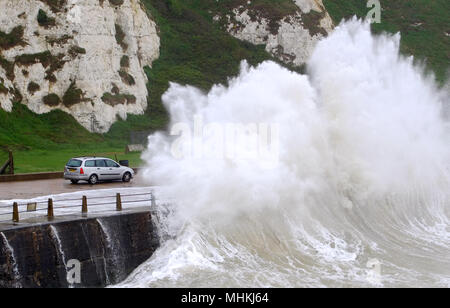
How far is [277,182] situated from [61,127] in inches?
1125

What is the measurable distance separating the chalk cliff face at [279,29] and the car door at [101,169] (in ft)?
147

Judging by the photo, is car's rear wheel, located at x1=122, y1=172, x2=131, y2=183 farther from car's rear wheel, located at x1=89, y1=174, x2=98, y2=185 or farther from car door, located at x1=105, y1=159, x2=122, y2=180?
car's rear wheel, located at x1=89, y1=174, x2=98, y2=185

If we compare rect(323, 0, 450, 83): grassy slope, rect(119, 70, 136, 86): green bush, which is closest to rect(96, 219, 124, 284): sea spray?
rect(119, 70, 136, 86): green bush

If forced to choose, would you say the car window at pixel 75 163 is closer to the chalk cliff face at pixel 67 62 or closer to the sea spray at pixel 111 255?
the sea spray at pixel 111 255

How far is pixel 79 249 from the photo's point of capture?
16.2 metres

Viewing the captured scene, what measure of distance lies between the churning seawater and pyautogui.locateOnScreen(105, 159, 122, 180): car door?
432 cm

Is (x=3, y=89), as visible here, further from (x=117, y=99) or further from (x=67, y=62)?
(x=117, y=99)

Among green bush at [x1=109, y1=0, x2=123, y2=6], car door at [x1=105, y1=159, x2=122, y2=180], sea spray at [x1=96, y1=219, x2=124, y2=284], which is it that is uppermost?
green bush at [x1=109, y1=0, x2=123, y2=6]

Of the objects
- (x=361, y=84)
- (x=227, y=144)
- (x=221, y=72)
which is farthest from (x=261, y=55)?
(x=227, y=144)

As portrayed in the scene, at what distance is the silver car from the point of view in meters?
28.2

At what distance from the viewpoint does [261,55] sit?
69.9 m

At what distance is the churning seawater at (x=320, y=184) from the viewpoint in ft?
55.9

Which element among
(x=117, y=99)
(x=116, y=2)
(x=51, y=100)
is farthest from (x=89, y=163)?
(x=116, y=2)

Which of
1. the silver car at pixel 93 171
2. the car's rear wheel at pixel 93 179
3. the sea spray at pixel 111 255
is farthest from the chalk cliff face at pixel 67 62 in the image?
the sea spray at pixel 111 255
